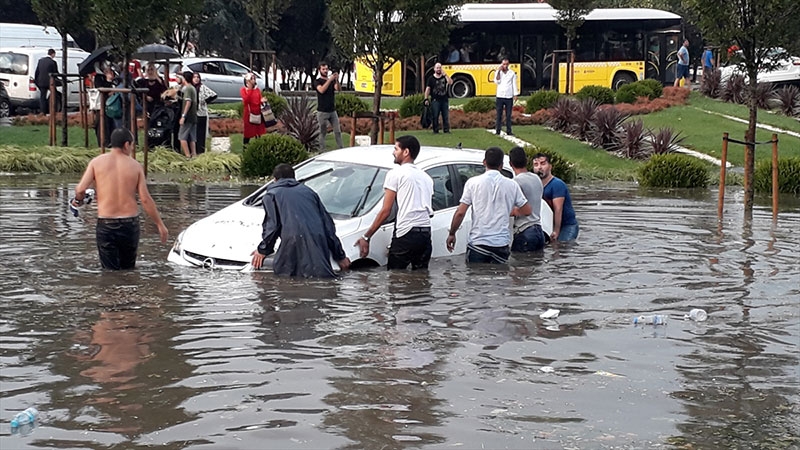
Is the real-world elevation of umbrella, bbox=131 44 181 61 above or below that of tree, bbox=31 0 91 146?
below

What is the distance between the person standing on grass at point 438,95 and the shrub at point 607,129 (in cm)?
364

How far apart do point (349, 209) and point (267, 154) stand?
10.5m

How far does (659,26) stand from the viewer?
42.4 metres

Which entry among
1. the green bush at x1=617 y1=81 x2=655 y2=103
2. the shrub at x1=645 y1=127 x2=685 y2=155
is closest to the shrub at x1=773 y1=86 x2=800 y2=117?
the green bush at x1=617 y1=81 x2=655 y2=103

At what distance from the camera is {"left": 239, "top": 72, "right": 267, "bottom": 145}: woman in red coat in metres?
24.5

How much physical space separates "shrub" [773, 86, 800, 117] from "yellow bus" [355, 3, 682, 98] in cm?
718

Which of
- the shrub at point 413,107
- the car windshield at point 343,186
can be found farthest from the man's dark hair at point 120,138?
the shrub at point 413,107

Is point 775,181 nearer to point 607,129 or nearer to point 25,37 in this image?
point 607,129

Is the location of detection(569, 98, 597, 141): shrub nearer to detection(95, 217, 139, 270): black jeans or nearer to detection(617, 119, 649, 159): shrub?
detection(617, 119, 649, 159): shrub

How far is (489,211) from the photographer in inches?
490

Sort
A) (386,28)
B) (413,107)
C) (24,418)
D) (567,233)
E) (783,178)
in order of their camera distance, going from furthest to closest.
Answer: (413,107), (386,28), (783,178), (567,233), (24,418)

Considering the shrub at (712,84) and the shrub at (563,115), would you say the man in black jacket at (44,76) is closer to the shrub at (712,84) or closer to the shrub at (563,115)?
the shrub at (563,115)

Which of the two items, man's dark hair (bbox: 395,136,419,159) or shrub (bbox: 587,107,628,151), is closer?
man's dark hair (bbox: 395,136,419,159)

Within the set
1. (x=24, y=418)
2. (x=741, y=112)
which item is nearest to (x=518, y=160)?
(x=24, y=418)
